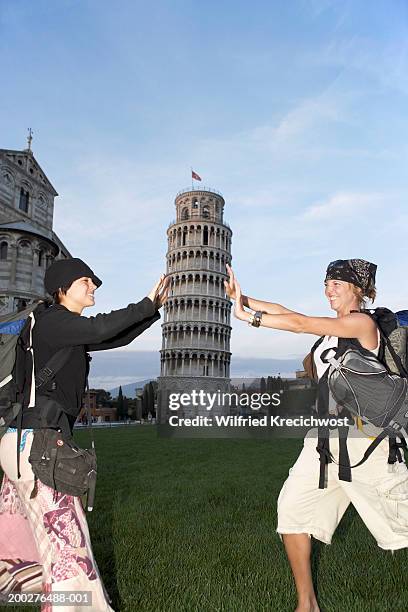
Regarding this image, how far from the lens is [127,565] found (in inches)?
192

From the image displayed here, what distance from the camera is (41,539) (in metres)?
2.72

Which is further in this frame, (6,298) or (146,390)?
(146,390)

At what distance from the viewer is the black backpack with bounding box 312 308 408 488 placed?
10.9 feet

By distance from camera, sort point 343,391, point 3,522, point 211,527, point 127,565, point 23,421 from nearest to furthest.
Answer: point 23,421 < point 3,522 < point 343,391 < point 127,565 < point 211,527

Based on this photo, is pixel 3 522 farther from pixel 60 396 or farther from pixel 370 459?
pixel 370 459

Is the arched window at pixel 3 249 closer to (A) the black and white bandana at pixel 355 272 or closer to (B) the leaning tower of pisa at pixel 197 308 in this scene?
(A) the black and white bandana at pixel 355 272

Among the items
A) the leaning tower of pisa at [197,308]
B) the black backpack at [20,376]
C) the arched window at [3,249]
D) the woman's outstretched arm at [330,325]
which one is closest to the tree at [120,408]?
the leaning tower of pisa at [197,308]

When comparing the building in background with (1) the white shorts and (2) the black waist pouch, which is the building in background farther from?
(2) the black waist pouch

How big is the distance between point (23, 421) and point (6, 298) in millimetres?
34977

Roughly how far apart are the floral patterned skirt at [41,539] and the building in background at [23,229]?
1330 inches

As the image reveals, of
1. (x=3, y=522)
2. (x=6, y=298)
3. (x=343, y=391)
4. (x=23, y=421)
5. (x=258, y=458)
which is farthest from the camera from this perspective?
(x=6, y=298)

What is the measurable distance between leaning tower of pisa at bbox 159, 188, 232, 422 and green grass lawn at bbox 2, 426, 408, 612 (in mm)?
72156

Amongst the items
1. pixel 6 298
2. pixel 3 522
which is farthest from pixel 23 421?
pixel 6 298

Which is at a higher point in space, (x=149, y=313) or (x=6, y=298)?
(x=6, y=298)
